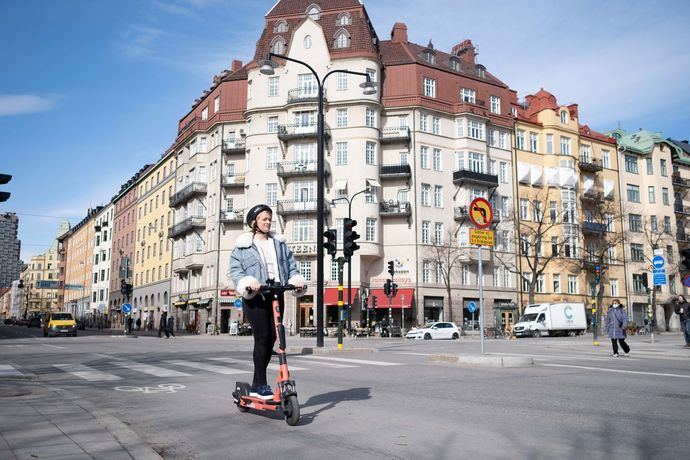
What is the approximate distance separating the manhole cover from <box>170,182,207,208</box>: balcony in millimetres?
52767

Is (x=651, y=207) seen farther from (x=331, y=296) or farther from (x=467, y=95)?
(x=331, y=296)

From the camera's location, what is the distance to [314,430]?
5.49 metres

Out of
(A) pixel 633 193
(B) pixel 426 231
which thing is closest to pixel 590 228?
(A) pixel 633 193

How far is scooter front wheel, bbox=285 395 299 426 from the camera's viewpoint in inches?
219

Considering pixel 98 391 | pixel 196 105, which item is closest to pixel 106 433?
pixel 98 391

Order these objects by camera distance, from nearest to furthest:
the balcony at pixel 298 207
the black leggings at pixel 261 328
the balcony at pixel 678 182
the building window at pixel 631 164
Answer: the black leggings at pixel 261 328 < the balcony at pixel 298 207 < the building window at pixel 631 164 < the balcony at pixel 678 182

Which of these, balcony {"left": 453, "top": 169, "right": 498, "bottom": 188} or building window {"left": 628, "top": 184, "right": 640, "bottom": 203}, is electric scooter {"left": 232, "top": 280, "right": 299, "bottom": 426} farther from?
building window {"left": 628, "top": 184, "right": 640, "bottom": 203}

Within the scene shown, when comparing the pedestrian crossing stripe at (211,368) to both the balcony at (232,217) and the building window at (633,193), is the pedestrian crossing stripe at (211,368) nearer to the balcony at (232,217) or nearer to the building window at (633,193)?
the balcony at (232,217)

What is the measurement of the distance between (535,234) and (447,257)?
915cm

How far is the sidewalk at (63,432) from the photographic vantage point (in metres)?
4.50

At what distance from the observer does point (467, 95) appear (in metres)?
57.2

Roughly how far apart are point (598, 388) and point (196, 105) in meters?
65.5

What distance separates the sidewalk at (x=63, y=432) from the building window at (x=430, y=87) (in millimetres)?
50407

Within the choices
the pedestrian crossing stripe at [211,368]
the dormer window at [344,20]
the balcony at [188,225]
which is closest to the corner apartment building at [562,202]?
the dormer window at [344,20]
